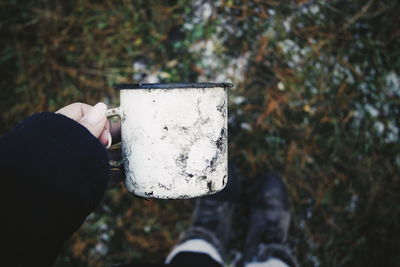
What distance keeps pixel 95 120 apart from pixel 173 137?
0.79ft

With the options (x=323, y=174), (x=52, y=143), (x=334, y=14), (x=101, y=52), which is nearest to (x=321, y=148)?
(x=323, y=174)

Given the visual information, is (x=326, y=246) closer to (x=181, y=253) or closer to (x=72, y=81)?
(x=181, y=253)

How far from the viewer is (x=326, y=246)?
1.94 meters

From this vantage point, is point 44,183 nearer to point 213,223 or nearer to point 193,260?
point 193,260

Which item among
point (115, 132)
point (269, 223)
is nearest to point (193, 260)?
point (269, 223)

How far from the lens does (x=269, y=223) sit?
194 centimetres

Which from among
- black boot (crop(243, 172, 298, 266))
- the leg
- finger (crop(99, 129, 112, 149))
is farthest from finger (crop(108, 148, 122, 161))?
black boot (crop(243, 172, 298, 266))

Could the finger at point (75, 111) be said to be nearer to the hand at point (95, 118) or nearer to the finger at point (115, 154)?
the hand at point (95, 118)

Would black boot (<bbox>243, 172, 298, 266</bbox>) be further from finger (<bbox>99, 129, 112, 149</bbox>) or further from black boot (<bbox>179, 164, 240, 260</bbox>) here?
finger (<bbox>99, 129, 112, 149</bbox>)

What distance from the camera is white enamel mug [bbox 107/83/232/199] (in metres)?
0.88

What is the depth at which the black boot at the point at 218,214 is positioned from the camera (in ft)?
6.13

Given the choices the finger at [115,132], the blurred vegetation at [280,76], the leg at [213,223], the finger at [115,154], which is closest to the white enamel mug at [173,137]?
the finger at [115,132]

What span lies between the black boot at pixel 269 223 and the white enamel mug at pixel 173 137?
1.00m

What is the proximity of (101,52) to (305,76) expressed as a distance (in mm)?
1181
